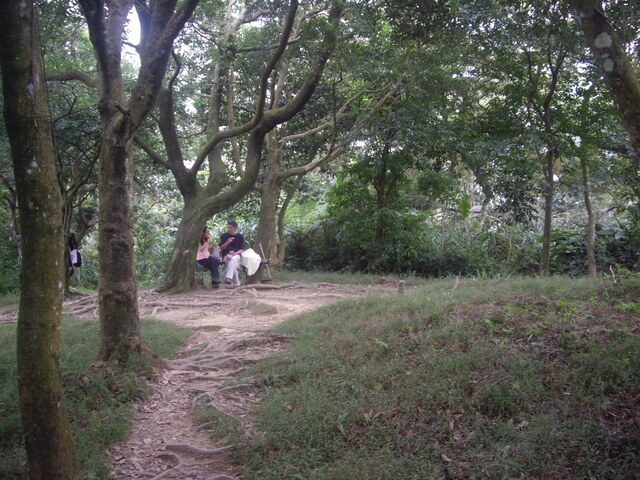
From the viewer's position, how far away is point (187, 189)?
12.1m

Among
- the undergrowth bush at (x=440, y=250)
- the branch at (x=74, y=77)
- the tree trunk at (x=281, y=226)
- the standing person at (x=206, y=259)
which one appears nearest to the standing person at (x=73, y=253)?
the standing person at (x=206, y=259)

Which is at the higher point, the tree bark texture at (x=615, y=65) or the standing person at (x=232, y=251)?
the tree bark texture at (x=615, y=65)

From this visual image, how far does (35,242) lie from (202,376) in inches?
136

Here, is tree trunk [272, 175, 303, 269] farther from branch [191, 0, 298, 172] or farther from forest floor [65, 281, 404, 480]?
branch [191, 0, 298, 172]

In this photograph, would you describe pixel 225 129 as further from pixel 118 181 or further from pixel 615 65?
pixel 615 65

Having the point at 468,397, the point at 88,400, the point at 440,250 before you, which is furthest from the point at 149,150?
the point at 468,397

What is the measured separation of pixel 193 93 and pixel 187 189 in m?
3.25

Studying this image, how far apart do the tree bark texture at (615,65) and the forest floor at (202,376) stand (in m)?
3.87

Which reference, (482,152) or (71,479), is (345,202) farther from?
(71,479)

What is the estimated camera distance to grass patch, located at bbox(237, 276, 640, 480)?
3758mm

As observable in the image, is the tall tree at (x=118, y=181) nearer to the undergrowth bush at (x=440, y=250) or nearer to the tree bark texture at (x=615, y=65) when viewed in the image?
the tree bark texture at (x=615, y=65)

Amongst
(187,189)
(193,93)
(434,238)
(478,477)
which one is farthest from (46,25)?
(434,238)

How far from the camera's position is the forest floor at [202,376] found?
4.40m

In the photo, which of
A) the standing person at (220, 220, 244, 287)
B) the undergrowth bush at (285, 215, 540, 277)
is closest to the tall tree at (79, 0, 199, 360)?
the standing person at (220, 220, 244, 287)
